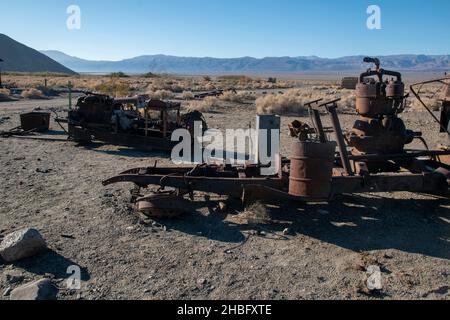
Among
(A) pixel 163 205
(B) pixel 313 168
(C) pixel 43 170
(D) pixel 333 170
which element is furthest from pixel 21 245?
(C) pixel 43 170

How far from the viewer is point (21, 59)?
5413 inches

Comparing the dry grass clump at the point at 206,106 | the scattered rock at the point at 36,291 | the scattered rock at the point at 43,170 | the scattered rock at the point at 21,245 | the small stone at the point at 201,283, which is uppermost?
the dry grass clump at the point at 206,106

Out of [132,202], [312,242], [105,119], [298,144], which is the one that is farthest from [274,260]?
[105,119]

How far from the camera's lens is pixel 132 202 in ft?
21.0

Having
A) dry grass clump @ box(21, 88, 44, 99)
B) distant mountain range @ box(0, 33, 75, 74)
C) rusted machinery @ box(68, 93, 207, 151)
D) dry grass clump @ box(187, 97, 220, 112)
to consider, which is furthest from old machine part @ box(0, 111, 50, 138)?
distant mountain range @ box(0, 33, 75, 74)

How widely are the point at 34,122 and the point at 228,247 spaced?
10896 mm

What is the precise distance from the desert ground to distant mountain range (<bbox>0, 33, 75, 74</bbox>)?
13262 cm

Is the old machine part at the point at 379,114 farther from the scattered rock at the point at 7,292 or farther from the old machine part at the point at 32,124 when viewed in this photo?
the old machine part at the point at 32,124

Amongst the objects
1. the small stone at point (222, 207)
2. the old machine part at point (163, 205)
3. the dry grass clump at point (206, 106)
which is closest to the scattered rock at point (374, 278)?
the small stone at point (222, 207)

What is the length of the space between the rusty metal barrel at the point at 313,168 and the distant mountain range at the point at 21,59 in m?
134

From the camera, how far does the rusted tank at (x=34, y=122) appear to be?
1374 centimetres

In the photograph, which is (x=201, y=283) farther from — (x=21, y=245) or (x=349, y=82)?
(x=349, y=82)
